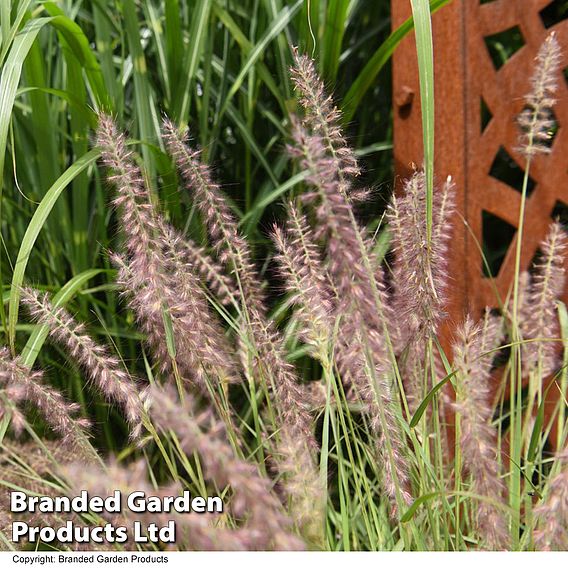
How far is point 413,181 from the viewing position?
62 cm

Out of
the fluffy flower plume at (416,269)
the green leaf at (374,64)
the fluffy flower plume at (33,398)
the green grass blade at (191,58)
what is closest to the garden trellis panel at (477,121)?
the green leaf at (374,64)

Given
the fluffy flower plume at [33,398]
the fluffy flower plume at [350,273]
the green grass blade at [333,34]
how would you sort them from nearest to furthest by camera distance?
1. the fluffy flower plume at [350,273]
2. the fluffy flower plume at [33,398]
3. the green grass blade at [333,34]

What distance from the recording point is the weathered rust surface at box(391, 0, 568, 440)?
1.07 metres

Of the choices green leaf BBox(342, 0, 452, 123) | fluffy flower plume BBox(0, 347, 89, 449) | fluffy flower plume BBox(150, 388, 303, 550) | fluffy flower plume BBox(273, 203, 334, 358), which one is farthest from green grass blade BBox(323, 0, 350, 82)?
fluffy flower plume BBox(150, 388, 303, 550)

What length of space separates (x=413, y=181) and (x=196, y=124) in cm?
70

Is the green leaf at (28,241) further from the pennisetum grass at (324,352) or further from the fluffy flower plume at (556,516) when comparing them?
the fluffy flower plume at (556,516)

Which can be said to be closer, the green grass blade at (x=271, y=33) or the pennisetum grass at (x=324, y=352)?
the pennisetum grass at (x=324, y=352)

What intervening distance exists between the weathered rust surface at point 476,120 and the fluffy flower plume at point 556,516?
22.0 inches

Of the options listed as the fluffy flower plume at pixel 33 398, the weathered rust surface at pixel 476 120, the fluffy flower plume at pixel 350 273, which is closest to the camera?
the fluffy flower plume at pixel 350 273

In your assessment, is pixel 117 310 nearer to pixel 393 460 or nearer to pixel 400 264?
pixel 400 264

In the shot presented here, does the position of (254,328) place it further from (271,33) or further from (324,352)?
(271,33)

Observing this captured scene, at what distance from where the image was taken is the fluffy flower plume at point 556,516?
1.47 feet

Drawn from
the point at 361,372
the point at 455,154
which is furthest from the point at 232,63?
the point at 361,372
